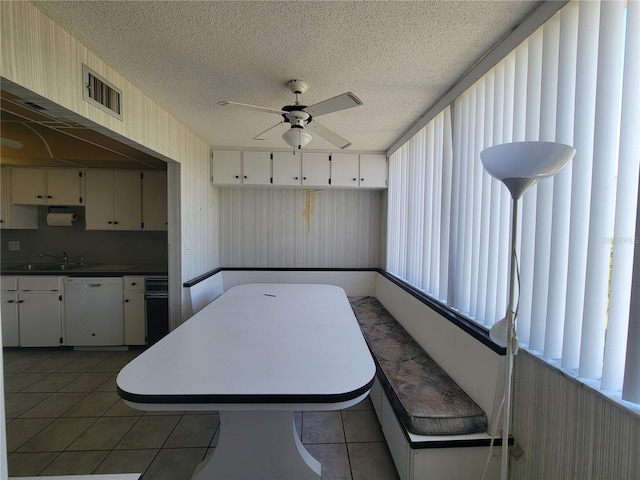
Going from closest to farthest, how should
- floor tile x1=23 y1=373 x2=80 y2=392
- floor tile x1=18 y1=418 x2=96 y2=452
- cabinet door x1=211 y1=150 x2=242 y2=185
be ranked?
floor tile x1=18 y1=418 x2=96 y2=452
floor tile x1=23 y1=373 x2=80 y2=392
cabinet door x1=211 y1=150 x2=242 y2=185

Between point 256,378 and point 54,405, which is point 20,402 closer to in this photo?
point 54,405

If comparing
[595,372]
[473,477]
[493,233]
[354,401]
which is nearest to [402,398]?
[473,477]

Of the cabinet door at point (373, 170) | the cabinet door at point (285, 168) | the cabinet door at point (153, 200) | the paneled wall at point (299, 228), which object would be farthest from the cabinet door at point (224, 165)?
the cabinet door at point (373, 170)

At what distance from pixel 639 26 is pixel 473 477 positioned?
2.03 metres

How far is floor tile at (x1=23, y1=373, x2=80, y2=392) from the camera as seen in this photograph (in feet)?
7.84

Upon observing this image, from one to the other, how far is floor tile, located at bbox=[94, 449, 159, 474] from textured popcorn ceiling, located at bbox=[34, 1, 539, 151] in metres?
2.48

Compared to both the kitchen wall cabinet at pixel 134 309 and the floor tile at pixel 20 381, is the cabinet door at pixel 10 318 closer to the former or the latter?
the floor tile at pixel 20 381

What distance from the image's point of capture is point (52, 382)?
249cm

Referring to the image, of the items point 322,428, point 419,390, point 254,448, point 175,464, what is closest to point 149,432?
point 175,464

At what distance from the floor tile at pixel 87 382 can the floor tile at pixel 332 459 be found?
208 centimetres

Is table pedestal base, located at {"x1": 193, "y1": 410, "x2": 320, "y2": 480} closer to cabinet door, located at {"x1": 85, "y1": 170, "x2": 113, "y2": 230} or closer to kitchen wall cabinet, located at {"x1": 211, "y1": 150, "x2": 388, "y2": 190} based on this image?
kitchen wall cabinet, located at {"x1": 211, "y1": 150, "x2": 388, "y2": 190}

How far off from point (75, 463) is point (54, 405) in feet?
2.71

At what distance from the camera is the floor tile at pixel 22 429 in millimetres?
1805

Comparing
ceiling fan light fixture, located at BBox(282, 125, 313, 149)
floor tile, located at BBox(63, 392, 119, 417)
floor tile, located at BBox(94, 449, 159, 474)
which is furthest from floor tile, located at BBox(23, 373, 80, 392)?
ceiling fan light fixture, located at BBox(282, 125, 313, 149)
